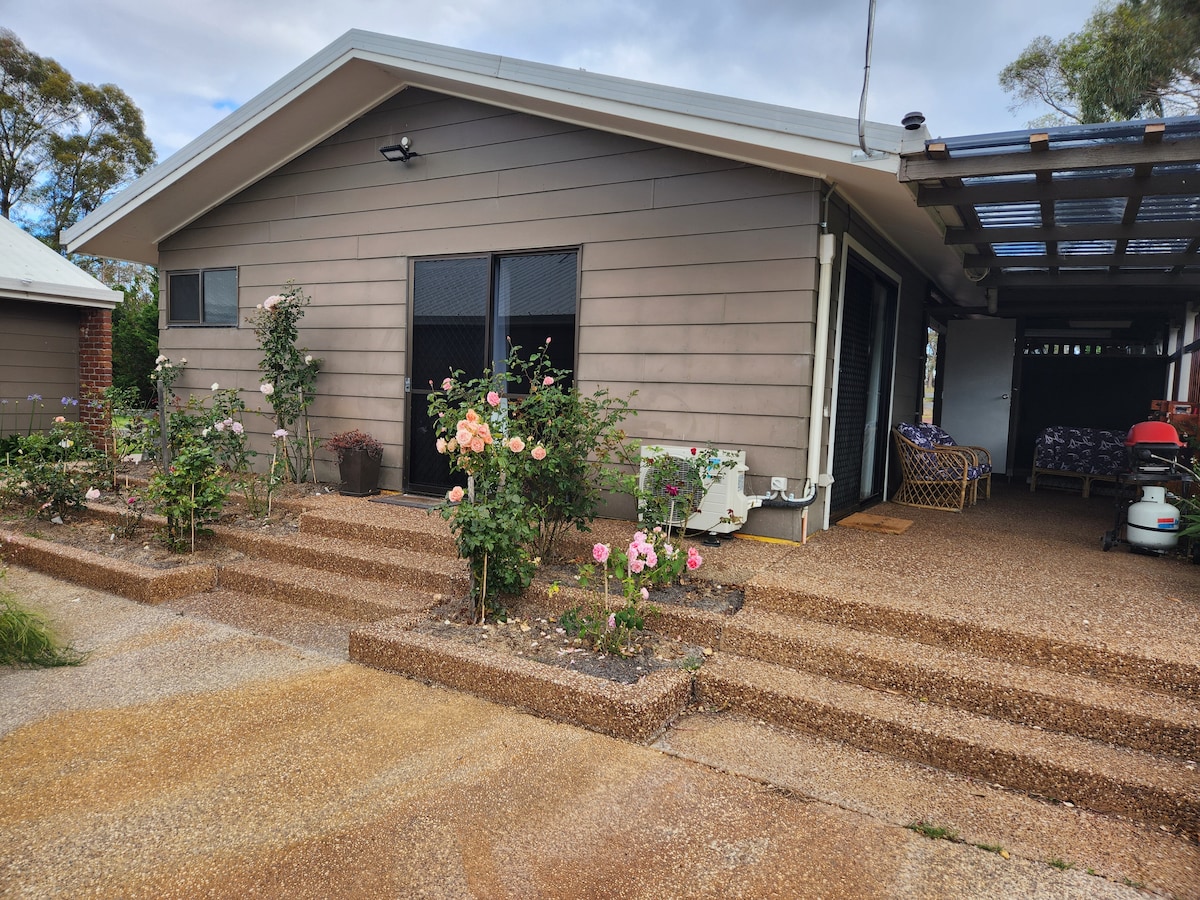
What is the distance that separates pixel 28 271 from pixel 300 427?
190 inches

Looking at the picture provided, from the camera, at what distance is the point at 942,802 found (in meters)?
2.29

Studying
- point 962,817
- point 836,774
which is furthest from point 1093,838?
point 836,774

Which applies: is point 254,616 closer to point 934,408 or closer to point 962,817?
point 962,817

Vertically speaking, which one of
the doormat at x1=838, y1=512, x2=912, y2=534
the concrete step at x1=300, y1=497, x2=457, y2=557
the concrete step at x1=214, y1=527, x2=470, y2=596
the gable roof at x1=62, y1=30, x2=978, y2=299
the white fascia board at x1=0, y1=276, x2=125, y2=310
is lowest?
the concrete step at x1=214, y1=527, x2=470, y2=596

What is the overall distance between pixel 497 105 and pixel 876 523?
420 cm

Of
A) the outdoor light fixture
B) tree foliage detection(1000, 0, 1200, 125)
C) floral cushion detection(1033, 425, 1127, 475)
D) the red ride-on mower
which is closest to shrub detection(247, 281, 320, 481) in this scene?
the outdoor light fixture

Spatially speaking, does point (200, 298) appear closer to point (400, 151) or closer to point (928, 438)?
point (400, 151)

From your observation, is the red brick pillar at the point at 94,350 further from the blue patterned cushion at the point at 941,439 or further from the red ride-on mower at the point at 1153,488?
the red ride-on mower at the point at 1153,488

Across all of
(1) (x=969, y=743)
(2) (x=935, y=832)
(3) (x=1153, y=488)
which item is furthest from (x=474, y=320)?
(3) (x=1153, y=488)

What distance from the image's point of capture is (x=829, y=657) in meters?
2.99

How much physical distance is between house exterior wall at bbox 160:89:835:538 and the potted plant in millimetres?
137

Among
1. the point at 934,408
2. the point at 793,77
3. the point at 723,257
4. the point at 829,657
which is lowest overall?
the point at 829,657

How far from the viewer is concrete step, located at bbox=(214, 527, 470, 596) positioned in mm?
4156

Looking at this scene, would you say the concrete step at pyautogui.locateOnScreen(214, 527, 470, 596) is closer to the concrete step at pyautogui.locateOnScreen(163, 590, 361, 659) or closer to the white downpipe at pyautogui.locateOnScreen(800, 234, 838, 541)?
the concrete step at pyautogui.locateOnScreen(163, 590, 361, 659)
